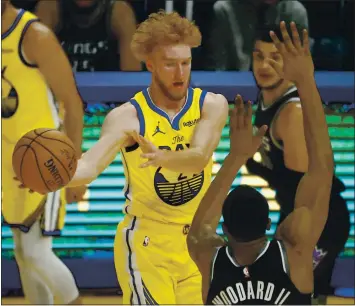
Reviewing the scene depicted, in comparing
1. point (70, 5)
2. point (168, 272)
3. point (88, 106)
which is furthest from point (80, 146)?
point (168, 272)

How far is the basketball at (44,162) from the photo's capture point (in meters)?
3.06

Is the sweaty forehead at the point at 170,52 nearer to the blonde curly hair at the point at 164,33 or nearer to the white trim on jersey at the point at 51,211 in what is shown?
the blonde curly hair at the point at 164,33

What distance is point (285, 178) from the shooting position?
4051mm

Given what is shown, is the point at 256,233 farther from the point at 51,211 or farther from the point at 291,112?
the point at 51,211

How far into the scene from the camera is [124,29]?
4.10m

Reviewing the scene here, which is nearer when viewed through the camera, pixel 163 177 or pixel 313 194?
pixel 313 194

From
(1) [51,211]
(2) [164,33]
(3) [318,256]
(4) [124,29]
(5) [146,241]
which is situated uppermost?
(2) [164,33]

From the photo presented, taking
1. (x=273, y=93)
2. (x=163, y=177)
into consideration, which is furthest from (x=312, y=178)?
(x=273, y=93)

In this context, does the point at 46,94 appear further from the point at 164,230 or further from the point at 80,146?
the point at 164,230

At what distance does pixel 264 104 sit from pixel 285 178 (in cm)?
40

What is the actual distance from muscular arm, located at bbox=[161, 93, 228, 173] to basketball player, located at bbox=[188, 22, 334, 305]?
387mm

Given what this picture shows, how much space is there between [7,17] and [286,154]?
61.4 inches

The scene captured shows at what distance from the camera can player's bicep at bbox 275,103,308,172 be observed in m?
3.92

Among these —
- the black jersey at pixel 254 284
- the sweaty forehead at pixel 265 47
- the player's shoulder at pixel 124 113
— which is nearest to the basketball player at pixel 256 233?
the black jersey at pixel 254 284
